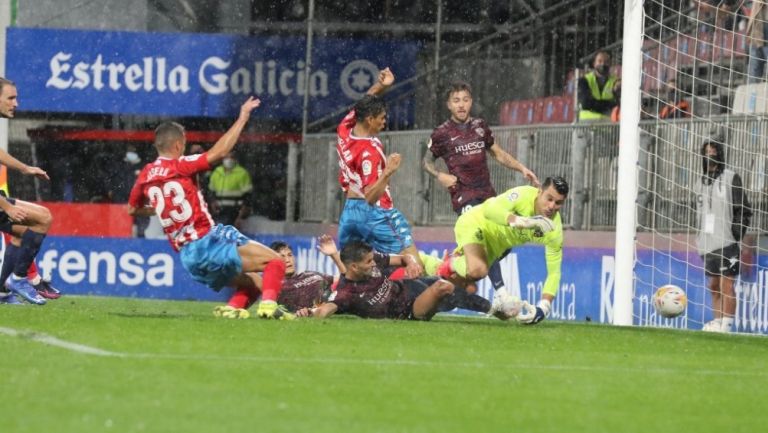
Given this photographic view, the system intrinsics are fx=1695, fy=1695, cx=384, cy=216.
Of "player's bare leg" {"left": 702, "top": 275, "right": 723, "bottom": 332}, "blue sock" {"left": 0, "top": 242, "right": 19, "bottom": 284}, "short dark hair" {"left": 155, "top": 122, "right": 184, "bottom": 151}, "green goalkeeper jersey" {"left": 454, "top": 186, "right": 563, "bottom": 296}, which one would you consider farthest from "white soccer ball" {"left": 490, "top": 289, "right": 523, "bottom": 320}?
"blue sock" {"left": 0, "top": 242, "right": 19, "bottom": 284}

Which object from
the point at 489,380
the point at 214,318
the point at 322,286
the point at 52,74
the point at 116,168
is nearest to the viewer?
the point at 489,380

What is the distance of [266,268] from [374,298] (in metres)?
1.25

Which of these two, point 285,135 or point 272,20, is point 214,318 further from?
point 272,20

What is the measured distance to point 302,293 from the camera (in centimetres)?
1374

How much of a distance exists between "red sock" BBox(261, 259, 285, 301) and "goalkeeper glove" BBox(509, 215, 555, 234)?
179 centimetres

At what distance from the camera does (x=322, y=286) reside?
13.8m

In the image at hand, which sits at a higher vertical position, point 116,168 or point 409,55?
point 409,55

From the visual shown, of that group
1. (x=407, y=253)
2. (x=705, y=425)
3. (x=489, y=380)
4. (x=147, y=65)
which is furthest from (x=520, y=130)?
(x=705, y=425)

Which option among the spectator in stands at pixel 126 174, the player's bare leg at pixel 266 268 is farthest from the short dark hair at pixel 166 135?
the spectator in stands at pixel 126 174

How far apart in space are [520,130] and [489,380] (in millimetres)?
10670

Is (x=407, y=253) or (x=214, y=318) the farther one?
(x=407, y=253)

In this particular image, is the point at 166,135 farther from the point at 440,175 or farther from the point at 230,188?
the point at 230,188

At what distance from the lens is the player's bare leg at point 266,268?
480 inches

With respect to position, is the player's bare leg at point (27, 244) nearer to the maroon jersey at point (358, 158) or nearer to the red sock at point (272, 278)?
the maroon jersey at point (358, 158)
